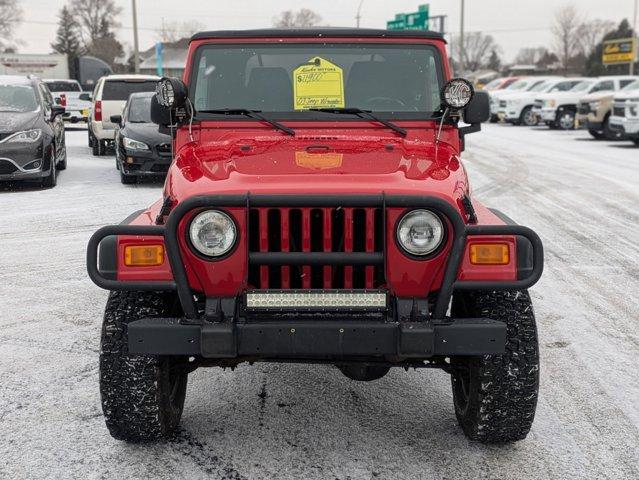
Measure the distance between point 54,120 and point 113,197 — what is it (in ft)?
7.83

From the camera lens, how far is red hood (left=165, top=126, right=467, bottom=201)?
305 centimetres

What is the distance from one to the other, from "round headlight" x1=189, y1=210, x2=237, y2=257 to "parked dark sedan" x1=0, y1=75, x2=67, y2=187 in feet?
30.9

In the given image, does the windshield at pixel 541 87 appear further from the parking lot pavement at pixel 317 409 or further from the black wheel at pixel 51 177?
the parking lot pavement at pixel 317 409

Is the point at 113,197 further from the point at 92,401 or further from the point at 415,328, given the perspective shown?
the point at 415,328

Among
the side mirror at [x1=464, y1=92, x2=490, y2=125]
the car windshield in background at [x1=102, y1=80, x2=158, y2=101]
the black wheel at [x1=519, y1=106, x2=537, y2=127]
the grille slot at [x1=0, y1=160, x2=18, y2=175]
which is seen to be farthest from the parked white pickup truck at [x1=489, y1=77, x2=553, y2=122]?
the side mirror at [x1=464, y1=92, x2=490, y2=125]

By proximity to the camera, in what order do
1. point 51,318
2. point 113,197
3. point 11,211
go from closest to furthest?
1. point 51,318
2. point 11,211
3. point 113,197

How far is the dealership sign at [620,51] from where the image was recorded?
169ft

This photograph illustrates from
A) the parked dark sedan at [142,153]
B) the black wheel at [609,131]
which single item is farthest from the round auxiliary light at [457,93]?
the black wheel at [609,131]

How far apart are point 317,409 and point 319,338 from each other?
3.35 feet

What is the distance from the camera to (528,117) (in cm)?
2922

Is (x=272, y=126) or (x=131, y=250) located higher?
(x=272, y=126)

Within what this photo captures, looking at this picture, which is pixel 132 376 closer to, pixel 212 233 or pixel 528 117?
pixel 212 233

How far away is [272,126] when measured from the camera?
4094mm

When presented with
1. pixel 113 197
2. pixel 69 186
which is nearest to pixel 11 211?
pixel 113 197
